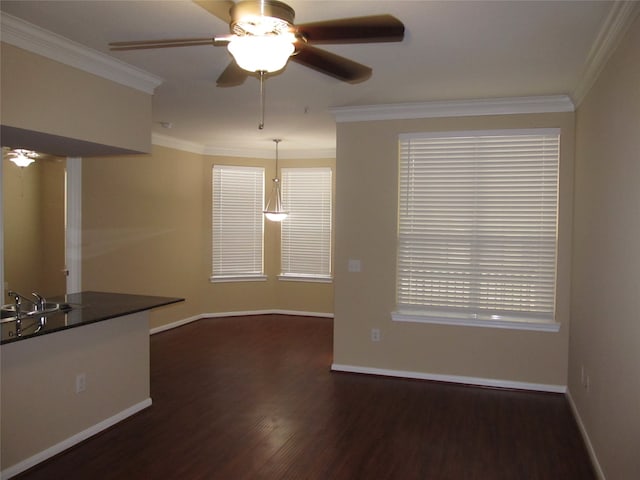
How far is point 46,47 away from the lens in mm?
2848

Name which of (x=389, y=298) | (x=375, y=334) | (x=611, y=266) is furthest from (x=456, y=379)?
(x=611, y=266)

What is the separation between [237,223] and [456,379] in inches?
163

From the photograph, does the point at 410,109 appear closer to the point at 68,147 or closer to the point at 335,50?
the point at 335,50

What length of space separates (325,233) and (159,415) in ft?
13.7

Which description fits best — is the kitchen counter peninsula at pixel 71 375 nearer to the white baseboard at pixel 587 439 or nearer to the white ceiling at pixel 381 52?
the white ceiling at pixel 381 52

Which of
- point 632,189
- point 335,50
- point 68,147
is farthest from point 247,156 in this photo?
point 632,189

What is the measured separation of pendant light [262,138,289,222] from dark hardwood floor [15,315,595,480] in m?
2.21

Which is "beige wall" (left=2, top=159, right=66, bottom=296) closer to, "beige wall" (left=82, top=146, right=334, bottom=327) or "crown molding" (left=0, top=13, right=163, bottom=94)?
"beige wall" (left=82, top=146, right=334, bottom=327)

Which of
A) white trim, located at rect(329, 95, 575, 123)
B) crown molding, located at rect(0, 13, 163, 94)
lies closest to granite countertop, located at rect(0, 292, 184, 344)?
crown molding, located at rect(0, 13, 163, 94)

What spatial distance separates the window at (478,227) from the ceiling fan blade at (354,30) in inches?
102

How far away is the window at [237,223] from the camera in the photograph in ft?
23.5

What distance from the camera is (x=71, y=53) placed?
2.99m

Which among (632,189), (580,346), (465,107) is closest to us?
(632,189)

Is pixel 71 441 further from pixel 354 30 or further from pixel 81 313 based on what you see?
pixel 354 30
